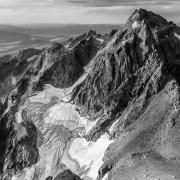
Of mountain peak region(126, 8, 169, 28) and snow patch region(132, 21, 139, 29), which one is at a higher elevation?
mountain peak region(126, 8, 169, 28)

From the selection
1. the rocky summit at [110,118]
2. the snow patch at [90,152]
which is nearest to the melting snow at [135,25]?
the rocky summit at [110,118]

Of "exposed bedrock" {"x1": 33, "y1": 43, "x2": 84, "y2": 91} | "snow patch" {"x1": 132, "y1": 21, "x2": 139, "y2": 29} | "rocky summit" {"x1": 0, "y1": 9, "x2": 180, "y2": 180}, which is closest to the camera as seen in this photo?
"rocky summit" {"x1": 0, "y1": 9, "x2": 180, "y2": 180}

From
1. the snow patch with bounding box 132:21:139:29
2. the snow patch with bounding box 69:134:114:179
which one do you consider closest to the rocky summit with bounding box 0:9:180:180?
the snow patch with bounding box 132:21:139:29

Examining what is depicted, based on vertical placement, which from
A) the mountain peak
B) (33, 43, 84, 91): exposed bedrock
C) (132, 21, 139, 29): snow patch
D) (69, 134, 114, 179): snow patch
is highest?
the mountain peak

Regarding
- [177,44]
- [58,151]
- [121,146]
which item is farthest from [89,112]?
[177,44]

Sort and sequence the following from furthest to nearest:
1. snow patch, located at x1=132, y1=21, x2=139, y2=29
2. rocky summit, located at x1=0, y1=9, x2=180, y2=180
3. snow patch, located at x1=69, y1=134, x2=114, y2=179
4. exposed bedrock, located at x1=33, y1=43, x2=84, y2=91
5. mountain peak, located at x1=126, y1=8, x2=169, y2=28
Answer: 1. exposed bedrock, located at x1=33, y1=43, x2=84, y2=91
2. mountain peak, located at x1=126, y1=8, x2=169, y2=28
3. snow patch, located at x1=132, y1=21, x2=139, y2=29
4. snow patch, located at x1=69, y1=134, x2=114, y2=179
5. rocky summit, located at x1=0, y1=9, x2=180, y2=180

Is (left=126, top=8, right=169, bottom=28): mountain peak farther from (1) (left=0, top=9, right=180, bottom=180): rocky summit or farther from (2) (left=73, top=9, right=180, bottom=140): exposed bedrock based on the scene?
(1) (left=0, top=9, right=180, bottom=180): rocky summit

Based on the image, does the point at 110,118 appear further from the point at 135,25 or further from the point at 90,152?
the point at 135,25

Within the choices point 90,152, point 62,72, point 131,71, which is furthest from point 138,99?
point 62,72

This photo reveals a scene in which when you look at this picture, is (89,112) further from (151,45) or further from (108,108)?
(151,45)
